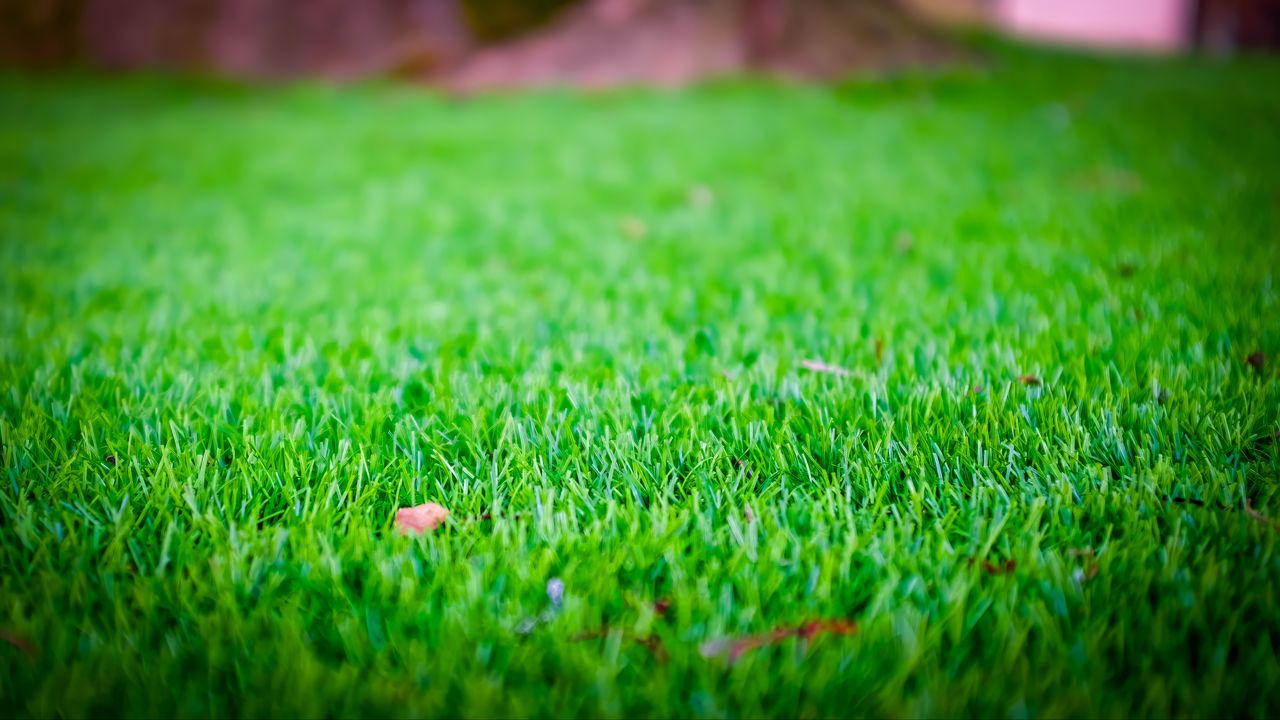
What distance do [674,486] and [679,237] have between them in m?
1.99

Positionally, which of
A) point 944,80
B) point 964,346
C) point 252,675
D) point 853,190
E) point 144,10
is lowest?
point 252,675

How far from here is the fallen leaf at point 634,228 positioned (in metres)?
3.37

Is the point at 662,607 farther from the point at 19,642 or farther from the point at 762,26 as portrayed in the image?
the point at 762,26

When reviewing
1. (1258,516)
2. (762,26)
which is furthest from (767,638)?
(762,26)

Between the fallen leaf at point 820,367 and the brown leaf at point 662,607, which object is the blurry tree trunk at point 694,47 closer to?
the fallen leaf at point 820,367

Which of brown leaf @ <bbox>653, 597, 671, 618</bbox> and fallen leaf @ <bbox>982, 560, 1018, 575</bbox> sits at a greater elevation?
fallen leaf @ <bbox>982, 560, 1018, 575</bbox>

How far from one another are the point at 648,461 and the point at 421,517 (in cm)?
43

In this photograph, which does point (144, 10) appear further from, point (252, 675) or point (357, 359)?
point (252, 675)

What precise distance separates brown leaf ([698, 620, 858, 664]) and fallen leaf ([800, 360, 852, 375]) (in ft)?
2.78

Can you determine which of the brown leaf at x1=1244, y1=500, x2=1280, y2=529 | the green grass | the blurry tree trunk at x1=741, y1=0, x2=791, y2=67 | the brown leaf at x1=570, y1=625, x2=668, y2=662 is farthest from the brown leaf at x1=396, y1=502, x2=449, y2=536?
the blurry tree trunk at x1=741, y1=0, x2=791, y2=67

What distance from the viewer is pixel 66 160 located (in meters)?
5.17

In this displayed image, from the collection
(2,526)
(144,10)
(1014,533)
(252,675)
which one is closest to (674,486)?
(1014,533)

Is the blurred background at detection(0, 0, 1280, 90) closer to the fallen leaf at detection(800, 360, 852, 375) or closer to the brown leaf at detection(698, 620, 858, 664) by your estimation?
the fallen leaf at detection(800, 360, 852, 375)

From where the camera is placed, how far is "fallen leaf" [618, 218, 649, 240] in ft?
11.0
